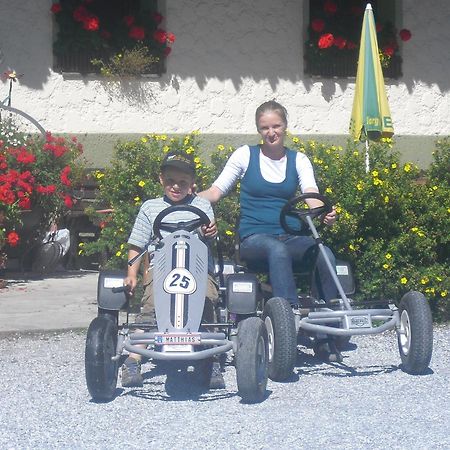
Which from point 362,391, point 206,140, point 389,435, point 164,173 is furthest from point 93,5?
point 389,435

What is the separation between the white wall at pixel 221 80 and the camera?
1082cm

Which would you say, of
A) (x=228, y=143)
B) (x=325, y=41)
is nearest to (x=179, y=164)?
(x=228, y=143)

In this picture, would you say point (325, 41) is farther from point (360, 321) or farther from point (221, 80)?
point (360, 321)

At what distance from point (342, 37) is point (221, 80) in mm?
1428

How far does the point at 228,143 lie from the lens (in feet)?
36.3

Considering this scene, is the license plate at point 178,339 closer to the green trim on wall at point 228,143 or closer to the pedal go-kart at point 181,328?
the pedal go-kart at point 181,328

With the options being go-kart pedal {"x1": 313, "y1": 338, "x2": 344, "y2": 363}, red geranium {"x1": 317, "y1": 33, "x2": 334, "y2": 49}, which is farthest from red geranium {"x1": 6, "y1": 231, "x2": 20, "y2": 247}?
red geranium {"x1": 317, "y1": 33, "x2": 334, "y2": 49}

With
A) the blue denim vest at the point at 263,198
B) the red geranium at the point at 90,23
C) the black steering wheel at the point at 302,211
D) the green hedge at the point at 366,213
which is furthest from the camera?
the red geranium at the point at 90,23

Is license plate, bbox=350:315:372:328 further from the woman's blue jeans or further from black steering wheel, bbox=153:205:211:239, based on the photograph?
black steering wheel, bbox=153:205:211:239

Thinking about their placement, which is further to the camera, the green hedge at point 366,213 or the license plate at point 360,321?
the green hedge at point 366,213

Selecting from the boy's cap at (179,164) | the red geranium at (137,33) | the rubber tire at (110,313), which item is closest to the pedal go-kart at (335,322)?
the boy's cap at (179,164)

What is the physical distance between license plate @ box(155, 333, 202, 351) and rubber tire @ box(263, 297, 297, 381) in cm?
55

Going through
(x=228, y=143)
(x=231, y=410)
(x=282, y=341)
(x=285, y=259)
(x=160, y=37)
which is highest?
(x=160, y=37)

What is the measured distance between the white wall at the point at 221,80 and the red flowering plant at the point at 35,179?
814 millimetres
